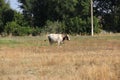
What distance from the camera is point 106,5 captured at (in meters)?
73.8

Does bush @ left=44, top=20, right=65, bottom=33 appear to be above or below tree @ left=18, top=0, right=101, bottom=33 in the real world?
below

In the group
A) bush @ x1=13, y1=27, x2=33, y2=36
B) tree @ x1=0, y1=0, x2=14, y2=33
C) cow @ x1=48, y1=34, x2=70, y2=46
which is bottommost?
bush @ x1=13, y1=27, x2=33, y2=36

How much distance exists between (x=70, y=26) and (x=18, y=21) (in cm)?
1008

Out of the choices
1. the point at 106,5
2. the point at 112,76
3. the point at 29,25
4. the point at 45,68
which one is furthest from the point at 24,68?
the point at 106,5

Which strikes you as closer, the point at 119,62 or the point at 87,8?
the point at 119,62

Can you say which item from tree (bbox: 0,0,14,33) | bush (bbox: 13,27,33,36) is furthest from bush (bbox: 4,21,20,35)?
tree (bbox: 0,0,14,33)

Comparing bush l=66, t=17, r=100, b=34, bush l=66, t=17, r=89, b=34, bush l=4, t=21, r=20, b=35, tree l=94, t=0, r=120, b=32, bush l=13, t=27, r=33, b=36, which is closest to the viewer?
bush l=66, t=17, r=100, b=34

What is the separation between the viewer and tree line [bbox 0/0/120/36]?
65188 mm

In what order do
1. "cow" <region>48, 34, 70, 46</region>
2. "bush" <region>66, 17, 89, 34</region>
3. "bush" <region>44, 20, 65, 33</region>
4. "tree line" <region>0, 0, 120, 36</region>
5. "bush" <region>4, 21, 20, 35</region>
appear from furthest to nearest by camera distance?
"bush" <region>4, 21, 20, 35</region> → "tree line" <region>0, 0, 120, 36</region> → "bush" <region>66, 17, 89, 34</region> → "bush" <region>44, 20, 65, 33</region> → "cow" <region>48, 34, 70, 46</region>

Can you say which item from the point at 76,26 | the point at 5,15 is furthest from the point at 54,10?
the point at 5,15

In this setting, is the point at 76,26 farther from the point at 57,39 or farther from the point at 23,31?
the point at 57,39

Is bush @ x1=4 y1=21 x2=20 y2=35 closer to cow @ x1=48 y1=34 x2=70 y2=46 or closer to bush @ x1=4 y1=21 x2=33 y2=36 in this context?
bush @ x1=4 y1=21 x2=33 y2=36

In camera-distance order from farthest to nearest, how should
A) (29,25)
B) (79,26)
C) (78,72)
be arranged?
(29,25), (79,26), (78,72)

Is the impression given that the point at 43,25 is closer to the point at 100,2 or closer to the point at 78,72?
the point at 100,2
